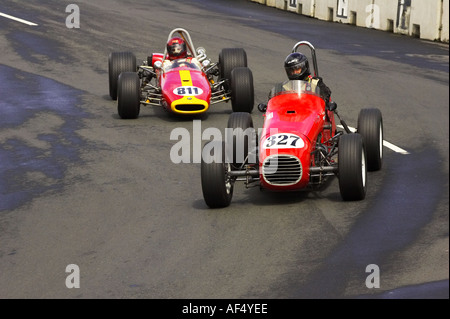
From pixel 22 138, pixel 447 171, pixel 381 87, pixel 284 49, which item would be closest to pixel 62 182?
pixel 22 138

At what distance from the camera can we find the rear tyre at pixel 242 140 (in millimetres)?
11359

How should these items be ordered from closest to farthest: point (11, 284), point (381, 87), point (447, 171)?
point (447, 171) < point (11, 284) < point (381, 87)

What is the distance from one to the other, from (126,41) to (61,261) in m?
15.5

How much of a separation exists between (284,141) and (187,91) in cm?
545

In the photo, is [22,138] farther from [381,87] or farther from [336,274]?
[336,274]

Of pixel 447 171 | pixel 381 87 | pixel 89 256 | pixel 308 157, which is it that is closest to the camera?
pixel 447 171

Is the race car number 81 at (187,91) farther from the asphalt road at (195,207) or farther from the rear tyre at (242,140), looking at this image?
the rear tyre at (242,140)

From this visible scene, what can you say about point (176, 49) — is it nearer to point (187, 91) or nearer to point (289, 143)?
point (187, 91)

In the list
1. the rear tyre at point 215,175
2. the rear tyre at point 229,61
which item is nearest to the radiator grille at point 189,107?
the rear tyre at point 229,61

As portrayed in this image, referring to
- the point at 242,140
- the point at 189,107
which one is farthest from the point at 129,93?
the point at 242,140

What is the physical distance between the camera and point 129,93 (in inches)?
632

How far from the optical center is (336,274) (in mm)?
8406

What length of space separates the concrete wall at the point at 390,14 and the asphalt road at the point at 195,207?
1.68ft

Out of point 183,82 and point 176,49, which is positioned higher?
point 176,49
